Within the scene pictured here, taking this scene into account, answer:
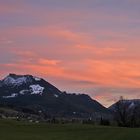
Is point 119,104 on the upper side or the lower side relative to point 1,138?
upper

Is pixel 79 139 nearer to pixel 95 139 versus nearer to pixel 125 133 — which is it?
pixel 95 139

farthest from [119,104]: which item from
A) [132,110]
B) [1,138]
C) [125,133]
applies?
[1,138]

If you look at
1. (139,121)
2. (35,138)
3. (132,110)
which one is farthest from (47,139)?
(132,110)

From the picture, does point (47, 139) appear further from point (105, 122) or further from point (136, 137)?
point (105, 122)

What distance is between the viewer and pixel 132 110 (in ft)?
509

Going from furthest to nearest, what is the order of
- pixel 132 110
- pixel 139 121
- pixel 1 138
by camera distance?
pixel 132 110 < pixel 139 121 < pixel 1 138

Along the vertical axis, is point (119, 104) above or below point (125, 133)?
above

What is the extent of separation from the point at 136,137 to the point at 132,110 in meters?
82.4

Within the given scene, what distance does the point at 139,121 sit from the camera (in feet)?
467

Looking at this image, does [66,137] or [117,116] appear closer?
[66,137]

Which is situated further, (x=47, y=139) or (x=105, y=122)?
(x=105, y=122)

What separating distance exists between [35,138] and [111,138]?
35.5 feet

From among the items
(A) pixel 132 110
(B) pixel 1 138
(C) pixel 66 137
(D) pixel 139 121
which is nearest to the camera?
(B) pixel 1 138

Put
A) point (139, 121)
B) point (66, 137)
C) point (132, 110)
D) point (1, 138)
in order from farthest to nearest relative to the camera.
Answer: point (132, 110), point (139, 121), point (66, 137), point (1, 138)
